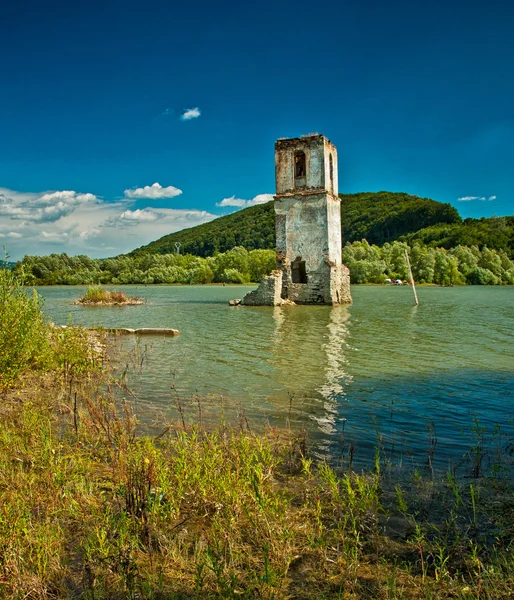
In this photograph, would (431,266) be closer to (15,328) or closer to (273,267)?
(273,267)

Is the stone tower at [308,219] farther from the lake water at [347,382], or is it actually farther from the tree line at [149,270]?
the tree line at [149,270]

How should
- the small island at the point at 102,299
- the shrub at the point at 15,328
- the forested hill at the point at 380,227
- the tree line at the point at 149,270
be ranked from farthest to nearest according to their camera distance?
1. the forested hill at the point at 380,227
2. the tree line at the point at 149,270
3. the small island at the point at 102,299
4. the shrub at the point at 15,328

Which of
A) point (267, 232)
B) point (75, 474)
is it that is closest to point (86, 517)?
point (75, 474)

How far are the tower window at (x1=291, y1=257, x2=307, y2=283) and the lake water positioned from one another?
40.6ft

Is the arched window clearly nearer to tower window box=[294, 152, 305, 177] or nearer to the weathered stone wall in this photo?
tower window box=[294, 152, 305, 177]

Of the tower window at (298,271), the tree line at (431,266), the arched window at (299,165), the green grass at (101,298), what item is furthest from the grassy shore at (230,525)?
the tree line at (431,266)

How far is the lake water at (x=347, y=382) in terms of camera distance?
6316 millimetres

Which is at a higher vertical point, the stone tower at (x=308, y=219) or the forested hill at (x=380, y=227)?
the forested hill at (x=380, y=227)

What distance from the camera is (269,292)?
2919 cm

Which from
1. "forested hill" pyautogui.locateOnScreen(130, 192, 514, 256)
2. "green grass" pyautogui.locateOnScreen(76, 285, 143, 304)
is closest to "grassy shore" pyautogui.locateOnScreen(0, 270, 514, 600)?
"green grass" pyautogui.locateOnScreen(76, 285, 143, 304)

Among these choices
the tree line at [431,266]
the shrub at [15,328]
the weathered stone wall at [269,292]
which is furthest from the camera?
the tree line at [431,266]

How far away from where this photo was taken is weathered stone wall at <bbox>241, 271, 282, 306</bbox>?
29094mm

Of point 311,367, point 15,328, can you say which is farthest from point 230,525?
point 311,367

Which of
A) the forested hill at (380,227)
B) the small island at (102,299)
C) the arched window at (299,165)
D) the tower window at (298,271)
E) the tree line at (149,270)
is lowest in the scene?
the small island at (102,299)
